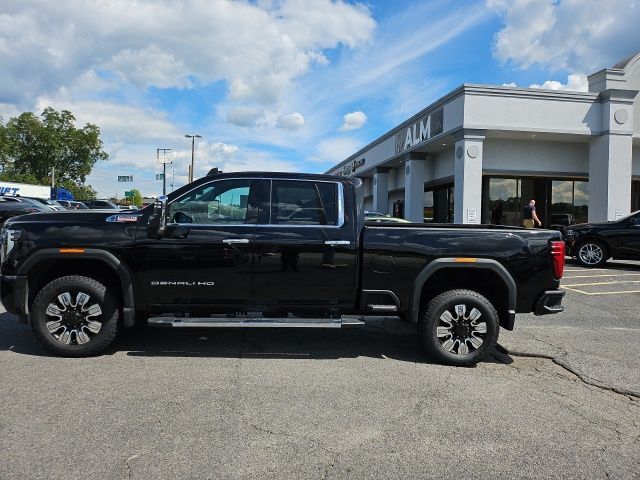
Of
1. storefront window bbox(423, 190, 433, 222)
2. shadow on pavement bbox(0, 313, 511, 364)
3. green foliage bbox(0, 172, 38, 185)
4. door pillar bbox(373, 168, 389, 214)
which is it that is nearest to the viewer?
shadow on pavement bbox(0, 313, 511, 364)

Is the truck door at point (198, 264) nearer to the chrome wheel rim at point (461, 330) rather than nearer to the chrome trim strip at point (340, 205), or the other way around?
the chrome trim strip at point (340, 205)

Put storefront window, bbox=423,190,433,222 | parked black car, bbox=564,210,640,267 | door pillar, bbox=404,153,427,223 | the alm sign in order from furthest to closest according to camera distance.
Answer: storefront window, bbox=423,190,433,222, door pillar, bbox=404,153,427,223, the alm sign, parked black car, bbox=564,210,640,267

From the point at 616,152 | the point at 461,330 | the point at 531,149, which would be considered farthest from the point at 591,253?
the point at 461,330

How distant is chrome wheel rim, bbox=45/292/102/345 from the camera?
16.6 feet

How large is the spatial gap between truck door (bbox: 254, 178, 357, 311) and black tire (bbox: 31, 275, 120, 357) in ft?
5.12

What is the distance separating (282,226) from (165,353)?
1.87 m

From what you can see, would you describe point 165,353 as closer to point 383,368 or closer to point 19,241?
A: point 19,241

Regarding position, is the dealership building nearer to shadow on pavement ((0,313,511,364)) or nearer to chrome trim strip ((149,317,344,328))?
shadow on pavement ((0,313,511,364))

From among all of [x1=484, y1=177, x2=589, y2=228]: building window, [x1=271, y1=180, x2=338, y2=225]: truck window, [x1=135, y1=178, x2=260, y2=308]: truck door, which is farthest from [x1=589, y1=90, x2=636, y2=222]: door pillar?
[x1=135, y1=178, x2=260, y2=308]: truck door

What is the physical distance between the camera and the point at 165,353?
17.6 feet

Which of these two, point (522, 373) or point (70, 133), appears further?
point (70, 133)

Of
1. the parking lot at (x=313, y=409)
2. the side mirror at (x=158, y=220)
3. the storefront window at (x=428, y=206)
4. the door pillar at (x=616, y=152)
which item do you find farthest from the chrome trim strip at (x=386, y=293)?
the storefront window at (x=428, y=206)

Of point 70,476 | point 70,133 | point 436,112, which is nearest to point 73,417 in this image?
point 70,476

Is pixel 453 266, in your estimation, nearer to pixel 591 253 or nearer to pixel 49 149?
pixel 591 253
